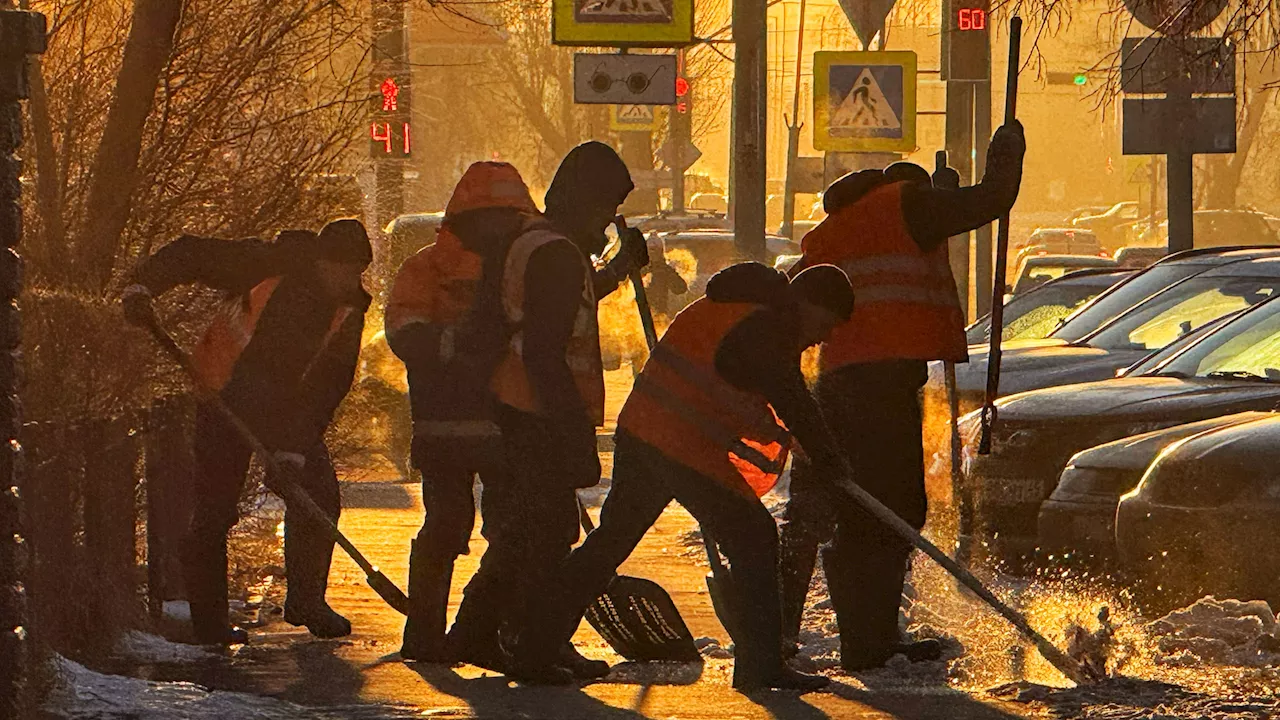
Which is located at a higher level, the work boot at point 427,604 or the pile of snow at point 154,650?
the work boot at point 427,604

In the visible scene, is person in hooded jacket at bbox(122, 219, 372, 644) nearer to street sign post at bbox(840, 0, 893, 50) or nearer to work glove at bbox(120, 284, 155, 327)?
work glove at bbox(120, 284, 155, 327)

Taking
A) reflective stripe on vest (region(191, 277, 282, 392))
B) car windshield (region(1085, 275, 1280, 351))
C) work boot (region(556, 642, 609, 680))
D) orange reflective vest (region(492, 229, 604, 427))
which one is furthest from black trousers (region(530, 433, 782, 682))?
car windshield (region(1085, 275, 1280, 351))

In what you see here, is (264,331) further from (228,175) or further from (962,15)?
(962,15)

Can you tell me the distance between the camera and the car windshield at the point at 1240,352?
35.0 feet

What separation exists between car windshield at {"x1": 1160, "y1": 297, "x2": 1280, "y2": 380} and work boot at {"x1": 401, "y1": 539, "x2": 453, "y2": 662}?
3.71 metres

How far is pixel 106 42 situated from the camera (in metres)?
11.0

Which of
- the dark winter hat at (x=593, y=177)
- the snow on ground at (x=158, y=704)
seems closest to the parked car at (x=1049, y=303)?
the dark winter hat at (x=593, y=177)

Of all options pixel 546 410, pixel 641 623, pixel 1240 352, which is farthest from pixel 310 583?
pixel 1240 352

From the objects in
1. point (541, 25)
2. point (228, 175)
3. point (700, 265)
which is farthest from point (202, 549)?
point (541, 25)

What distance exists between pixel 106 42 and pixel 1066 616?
4.71m

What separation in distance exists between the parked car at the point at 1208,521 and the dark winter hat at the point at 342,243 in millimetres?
2649

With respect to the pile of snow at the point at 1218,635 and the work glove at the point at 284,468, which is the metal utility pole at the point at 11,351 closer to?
the work glove at the point at 284,468

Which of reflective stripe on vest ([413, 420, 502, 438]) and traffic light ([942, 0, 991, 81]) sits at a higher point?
traffic light ([942, 0, 991, 81])

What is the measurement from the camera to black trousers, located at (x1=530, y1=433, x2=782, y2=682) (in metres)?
7.57
